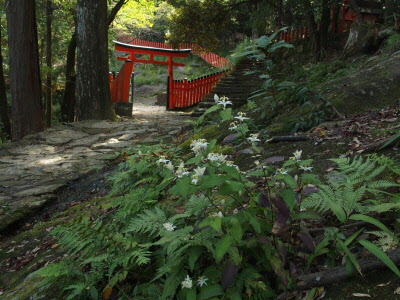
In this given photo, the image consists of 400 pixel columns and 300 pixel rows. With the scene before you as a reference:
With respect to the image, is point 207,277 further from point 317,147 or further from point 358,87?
point 358,87

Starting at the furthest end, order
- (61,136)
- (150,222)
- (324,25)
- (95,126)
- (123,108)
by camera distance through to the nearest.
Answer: (324,25), (123,108), (95,126), (61,136), (150,222)

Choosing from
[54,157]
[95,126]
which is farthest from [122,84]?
[54,157]

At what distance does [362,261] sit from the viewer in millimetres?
1617

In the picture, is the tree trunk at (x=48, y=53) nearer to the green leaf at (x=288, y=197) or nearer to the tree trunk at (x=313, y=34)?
the tree trunk at (x=313, y=34)

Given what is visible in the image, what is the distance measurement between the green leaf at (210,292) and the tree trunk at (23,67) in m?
8.32

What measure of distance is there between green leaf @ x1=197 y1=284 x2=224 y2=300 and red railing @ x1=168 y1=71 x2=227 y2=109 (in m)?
14.7

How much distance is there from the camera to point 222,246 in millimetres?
1512

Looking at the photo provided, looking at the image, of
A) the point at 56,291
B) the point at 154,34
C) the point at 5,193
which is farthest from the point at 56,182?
the point at 154,34

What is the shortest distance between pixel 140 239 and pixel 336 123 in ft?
8.03

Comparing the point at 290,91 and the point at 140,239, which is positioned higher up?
the point at 290,91

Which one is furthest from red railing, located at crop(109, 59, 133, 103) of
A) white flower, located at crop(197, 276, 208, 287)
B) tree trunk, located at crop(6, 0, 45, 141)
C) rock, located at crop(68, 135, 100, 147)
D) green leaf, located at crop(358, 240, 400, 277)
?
green leaf, located at crop(358, 240, 400, 277)

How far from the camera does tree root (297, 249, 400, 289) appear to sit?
62.6 inches

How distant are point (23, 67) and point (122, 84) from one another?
4711mm

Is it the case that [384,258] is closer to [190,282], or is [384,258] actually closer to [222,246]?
[222,246]
